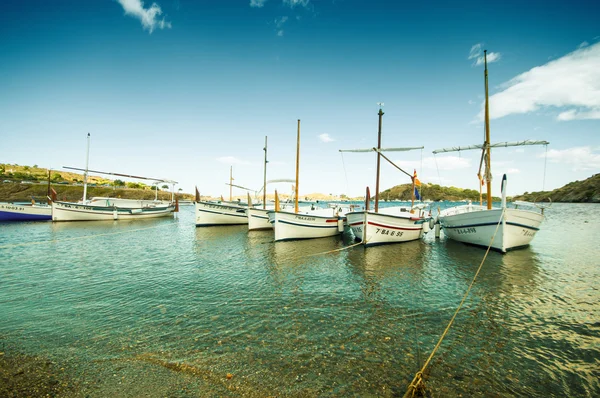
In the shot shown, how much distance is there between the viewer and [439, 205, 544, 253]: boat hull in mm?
14890

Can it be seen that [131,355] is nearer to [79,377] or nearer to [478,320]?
[79,377]

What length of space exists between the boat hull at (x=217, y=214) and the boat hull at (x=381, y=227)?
19529 millimetres

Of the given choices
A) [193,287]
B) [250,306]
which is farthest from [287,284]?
[193,287]

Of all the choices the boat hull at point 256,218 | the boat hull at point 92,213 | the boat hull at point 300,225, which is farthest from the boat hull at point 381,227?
the boat hull at point 92,213

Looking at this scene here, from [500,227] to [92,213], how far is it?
4597cm

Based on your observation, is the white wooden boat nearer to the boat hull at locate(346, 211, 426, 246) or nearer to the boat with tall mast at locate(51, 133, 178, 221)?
the boat hull at locate(346, 211, 426, 246)

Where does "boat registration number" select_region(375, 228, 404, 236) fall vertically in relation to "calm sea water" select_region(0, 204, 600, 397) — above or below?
above

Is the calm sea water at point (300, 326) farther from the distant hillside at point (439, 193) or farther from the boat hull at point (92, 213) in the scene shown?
the distant hillside at point (439, 193)

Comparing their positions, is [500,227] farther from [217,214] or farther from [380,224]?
[217,214]

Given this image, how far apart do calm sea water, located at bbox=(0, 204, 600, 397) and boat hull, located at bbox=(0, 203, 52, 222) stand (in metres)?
28.5

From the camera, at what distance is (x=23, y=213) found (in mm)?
32156

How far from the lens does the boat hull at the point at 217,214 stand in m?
31.9

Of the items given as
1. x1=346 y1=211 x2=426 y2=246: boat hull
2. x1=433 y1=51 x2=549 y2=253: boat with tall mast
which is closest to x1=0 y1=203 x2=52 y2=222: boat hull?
x1=346 y1=211 x2=426 y2=246: boat hull

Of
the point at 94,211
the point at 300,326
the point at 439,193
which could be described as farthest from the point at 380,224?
the point at 439,193
